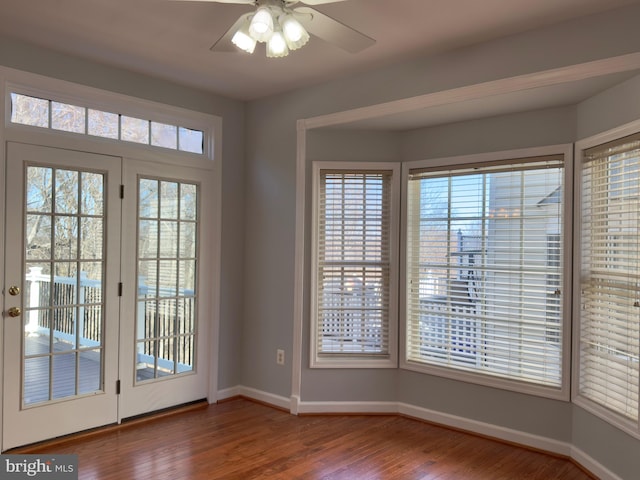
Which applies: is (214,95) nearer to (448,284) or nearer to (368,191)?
(368,191)

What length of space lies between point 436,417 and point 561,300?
4.20 feet

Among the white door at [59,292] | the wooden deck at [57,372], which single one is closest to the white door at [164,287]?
the white door at [59,292]

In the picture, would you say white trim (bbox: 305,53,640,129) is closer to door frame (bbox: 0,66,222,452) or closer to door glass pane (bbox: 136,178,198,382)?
door frame (bbox: 0,66,222,452)

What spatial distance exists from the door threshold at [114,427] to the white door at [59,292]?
0.04 metres

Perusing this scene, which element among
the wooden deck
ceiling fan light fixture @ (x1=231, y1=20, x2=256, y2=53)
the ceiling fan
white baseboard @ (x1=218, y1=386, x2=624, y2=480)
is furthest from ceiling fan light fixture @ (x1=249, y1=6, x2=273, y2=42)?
white baseboard @ (x1=218, y1=386, x2=624, y2=480)

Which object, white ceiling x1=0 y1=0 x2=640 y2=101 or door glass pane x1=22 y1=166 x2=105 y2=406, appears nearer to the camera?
white ceiling x1=0 y1=0 x2=640 y2=101

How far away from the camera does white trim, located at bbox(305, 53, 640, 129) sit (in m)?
2.72

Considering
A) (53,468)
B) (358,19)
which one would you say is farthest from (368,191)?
(53,468)

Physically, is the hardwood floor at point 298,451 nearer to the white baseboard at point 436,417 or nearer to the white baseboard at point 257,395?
the white baseboard at point 436,417

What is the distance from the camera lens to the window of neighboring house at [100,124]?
3.34m

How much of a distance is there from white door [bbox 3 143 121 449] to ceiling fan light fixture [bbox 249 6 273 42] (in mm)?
1987

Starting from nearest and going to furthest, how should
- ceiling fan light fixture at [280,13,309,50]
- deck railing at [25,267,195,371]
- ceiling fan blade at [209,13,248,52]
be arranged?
1. ceiling fan light fixture at [280,13,309,50]
2. ceiling fan blade at [209,13,248,52]
3. deck railing at [25,267,195,371]

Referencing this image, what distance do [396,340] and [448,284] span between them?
620mm

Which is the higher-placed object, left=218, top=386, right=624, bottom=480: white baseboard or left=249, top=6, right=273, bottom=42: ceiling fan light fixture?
left=249, top=6, right=273, bottom=42: ceiling fan light fixture
